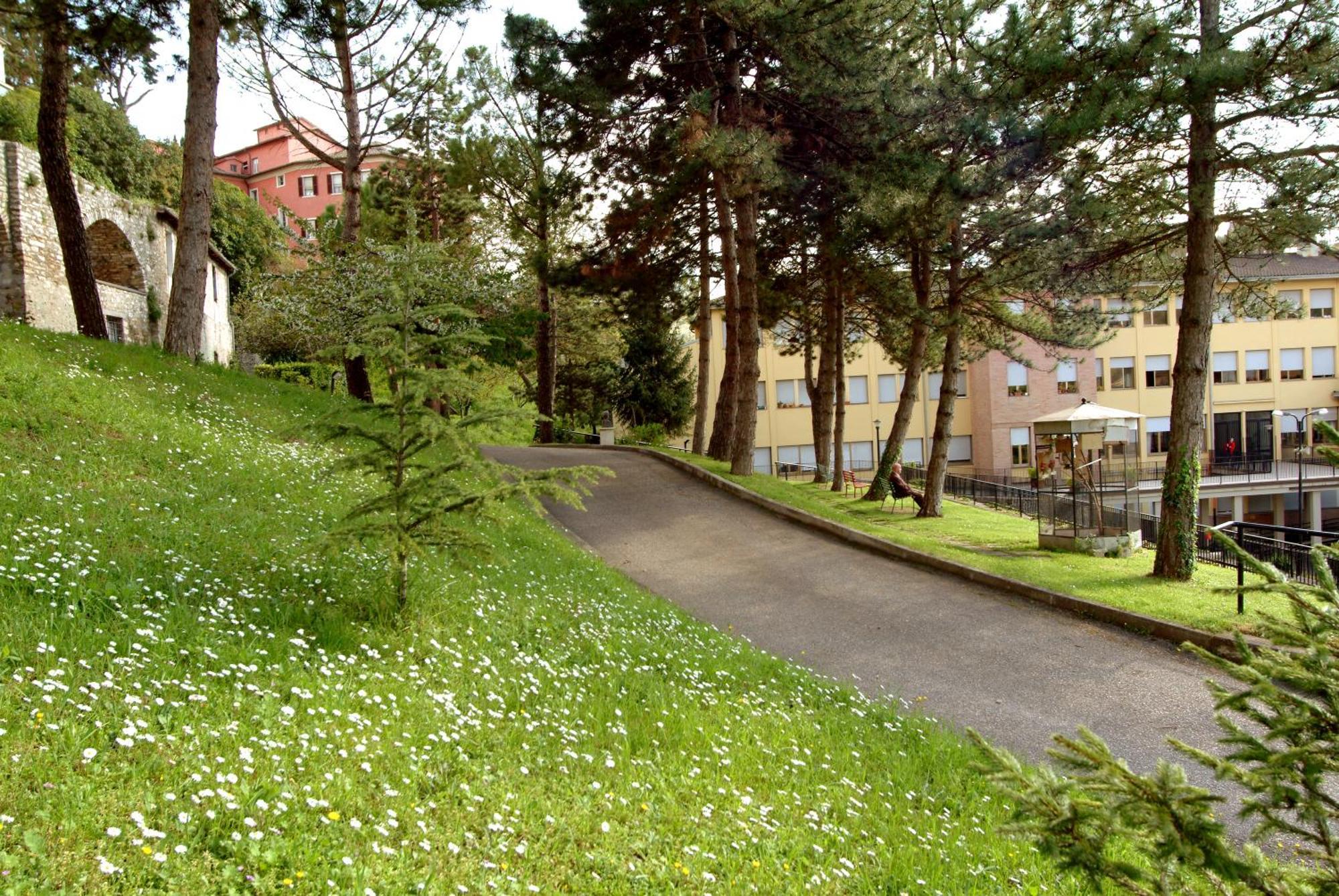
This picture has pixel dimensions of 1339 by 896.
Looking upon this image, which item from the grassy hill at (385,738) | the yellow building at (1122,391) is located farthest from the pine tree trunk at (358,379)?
the yellow building at (1122,391)

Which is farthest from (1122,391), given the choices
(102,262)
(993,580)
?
(102,262)

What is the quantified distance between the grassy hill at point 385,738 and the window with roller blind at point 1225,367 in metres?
50.4

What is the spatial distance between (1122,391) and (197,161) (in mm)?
47447

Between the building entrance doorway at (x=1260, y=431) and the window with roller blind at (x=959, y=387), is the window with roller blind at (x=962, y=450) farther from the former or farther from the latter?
the building entrance doorway at (x=1260, y=431)

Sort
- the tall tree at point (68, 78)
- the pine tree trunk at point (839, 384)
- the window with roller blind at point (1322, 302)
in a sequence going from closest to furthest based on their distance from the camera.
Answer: the tall tree at point (68, 78) < the pine tree trunk at point (839, 384) < the window with roller blind at point (1322, 302)

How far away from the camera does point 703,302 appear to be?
23.8m

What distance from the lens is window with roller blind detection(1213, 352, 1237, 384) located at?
47312 millimetres

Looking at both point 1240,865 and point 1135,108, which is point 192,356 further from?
point 1240,865

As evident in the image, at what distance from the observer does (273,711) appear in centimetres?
422

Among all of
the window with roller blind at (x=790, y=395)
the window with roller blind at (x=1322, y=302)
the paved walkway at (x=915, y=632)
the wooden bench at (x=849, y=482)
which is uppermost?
the window with roller blind at (x=1322, y=302)

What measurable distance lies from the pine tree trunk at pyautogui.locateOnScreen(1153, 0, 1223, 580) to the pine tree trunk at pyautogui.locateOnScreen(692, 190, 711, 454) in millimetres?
11734

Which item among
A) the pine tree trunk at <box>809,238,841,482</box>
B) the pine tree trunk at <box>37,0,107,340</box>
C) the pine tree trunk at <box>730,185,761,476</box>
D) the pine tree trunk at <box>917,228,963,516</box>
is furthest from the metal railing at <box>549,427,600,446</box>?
the pine tree trunk at <box>37,0,107,340</box>

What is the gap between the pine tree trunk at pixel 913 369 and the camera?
1952cm

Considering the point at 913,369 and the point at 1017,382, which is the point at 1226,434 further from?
the point at 913,369
